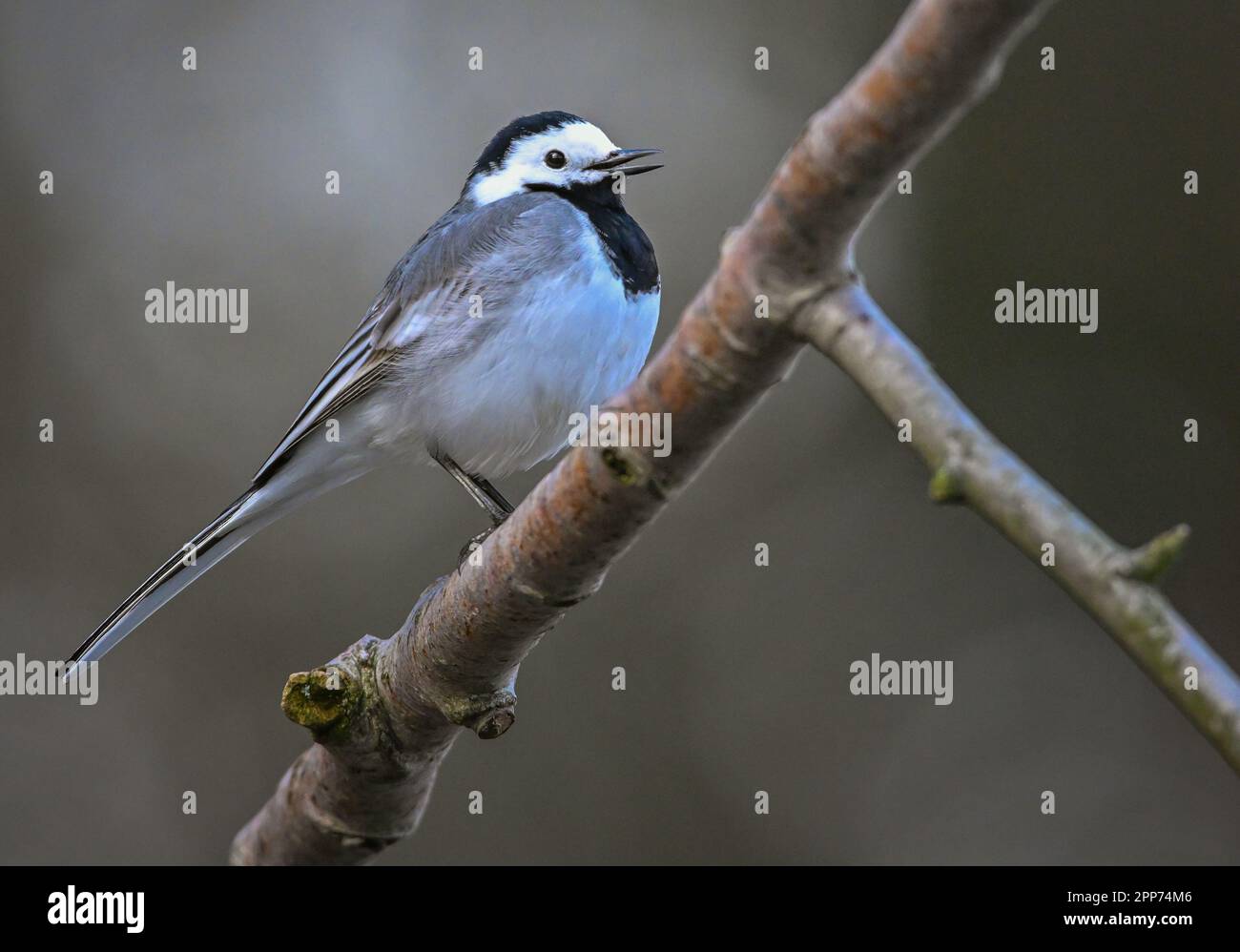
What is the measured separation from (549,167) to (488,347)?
2.95ft

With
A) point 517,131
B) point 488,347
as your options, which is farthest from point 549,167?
point 488,347

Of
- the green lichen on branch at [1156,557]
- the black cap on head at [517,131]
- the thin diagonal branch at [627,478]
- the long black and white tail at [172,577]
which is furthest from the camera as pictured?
the black cap on head at [517,131]

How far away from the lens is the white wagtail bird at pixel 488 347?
3.75 metres

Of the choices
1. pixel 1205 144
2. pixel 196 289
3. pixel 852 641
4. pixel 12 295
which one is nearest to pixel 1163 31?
pixel 1205 144

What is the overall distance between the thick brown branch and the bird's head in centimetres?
193

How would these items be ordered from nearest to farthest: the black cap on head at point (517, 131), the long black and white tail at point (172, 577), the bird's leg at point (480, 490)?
the long black and white tail at point (172, 577)
the bird's leg at point (480, 490)
the black cap on head at point (517, 131)

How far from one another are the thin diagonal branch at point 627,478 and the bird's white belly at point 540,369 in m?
1.03

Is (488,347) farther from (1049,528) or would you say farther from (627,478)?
(1049,528)

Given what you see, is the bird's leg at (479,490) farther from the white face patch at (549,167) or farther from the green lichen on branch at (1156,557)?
the green lichen on branch at (1156,557)

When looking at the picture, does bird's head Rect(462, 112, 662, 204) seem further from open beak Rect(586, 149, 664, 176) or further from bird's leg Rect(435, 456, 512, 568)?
bird's leg Rect(435, 456, 512, 568)

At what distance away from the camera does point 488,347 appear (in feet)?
12.5

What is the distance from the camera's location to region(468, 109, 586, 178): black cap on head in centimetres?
439

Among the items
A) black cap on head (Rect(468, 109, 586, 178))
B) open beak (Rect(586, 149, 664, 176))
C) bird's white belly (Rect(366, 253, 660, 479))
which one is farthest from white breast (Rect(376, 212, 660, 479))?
black cap on head (Rect(468, 109, 586, 178))

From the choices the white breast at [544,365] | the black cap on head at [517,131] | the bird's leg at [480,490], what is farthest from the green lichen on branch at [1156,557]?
the black cap on head at [517,131]
